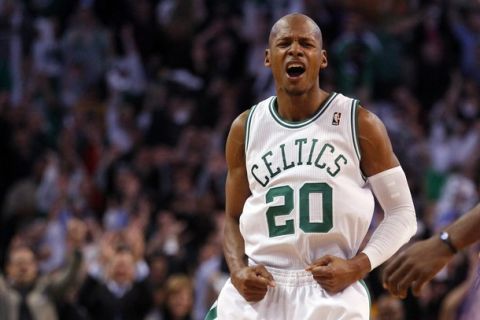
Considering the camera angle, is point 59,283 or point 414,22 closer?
point 59,283

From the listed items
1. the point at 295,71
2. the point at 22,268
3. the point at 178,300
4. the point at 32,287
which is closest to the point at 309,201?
the point at 295,71

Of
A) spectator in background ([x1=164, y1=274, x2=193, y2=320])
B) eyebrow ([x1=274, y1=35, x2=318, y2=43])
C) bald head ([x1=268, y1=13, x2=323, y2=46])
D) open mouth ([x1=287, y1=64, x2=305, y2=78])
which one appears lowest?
spectator in background ([x1=164, y1=274, x2=193, y2=320])

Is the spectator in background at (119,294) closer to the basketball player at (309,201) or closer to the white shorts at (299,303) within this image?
the basketball player at (309,201)

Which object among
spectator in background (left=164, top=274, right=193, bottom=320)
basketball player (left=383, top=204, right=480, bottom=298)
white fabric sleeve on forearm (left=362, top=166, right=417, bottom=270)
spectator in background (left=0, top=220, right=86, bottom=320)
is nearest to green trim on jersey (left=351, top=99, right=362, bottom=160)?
white fabric sleeve on forearm (left=362, top=166, right=417, bottom=270)

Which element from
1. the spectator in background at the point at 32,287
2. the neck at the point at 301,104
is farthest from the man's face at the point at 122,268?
the neck at the point at 301,104

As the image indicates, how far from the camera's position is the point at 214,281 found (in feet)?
36.7

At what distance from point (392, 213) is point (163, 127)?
338 inches

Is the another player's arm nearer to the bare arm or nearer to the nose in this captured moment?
the bare arm

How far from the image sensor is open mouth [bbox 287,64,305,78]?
579cm

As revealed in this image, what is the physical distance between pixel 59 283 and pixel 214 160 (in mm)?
3094

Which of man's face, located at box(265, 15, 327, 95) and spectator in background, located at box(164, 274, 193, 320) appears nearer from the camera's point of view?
man's face, located at box(265, 15, 327, 95)

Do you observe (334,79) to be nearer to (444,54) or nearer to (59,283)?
(444,54)

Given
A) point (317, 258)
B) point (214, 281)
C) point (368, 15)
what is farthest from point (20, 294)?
point (368, 15)

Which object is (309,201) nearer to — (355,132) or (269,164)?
(269,164)
